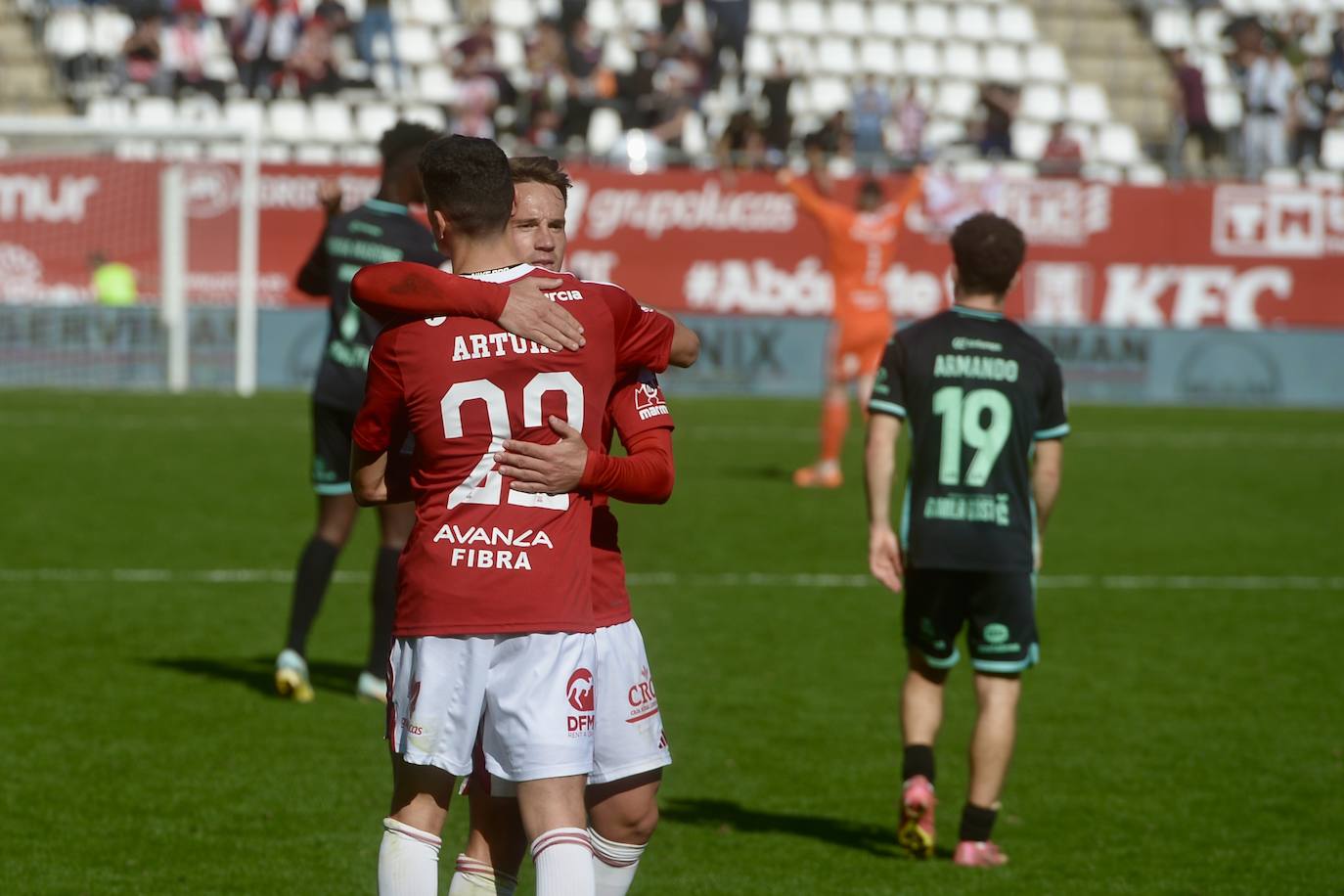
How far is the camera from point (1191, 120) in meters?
26.5

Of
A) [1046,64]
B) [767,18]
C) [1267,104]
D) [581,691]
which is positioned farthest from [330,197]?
[1046,64]

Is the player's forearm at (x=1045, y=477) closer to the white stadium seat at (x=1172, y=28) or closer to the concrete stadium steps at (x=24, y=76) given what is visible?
the concrete stadium steps at (x=24, y=76)

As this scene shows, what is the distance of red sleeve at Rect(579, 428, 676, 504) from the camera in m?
3.73

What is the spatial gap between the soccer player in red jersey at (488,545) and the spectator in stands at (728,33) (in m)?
23.7

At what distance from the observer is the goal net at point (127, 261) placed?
21688 mm

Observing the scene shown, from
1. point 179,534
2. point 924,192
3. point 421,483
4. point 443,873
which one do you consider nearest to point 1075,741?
point 443,873

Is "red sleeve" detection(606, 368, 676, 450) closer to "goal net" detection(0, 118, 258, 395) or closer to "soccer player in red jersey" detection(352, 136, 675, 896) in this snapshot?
"soccer player in red jersey" detection(352, 136, 675, 896)

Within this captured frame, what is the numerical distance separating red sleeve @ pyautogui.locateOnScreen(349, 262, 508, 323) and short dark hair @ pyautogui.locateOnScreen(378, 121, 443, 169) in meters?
3.57

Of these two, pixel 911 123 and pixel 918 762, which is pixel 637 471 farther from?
pixel 911 123

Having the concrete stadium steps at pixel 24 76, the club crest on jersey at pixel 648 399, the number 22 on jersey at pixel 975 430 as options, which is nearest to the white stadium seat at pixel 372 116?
the concrete stadium steps at pixel 24 76

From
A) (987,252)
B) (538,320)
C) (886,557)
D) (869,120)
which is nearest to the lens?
(538,320)

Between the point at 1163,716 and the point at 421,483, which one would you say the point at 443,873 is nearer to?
the point at 421,483

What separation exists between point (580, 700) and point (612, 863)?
55 centimetres

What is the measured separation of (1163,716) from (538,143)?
17560 millimetres
